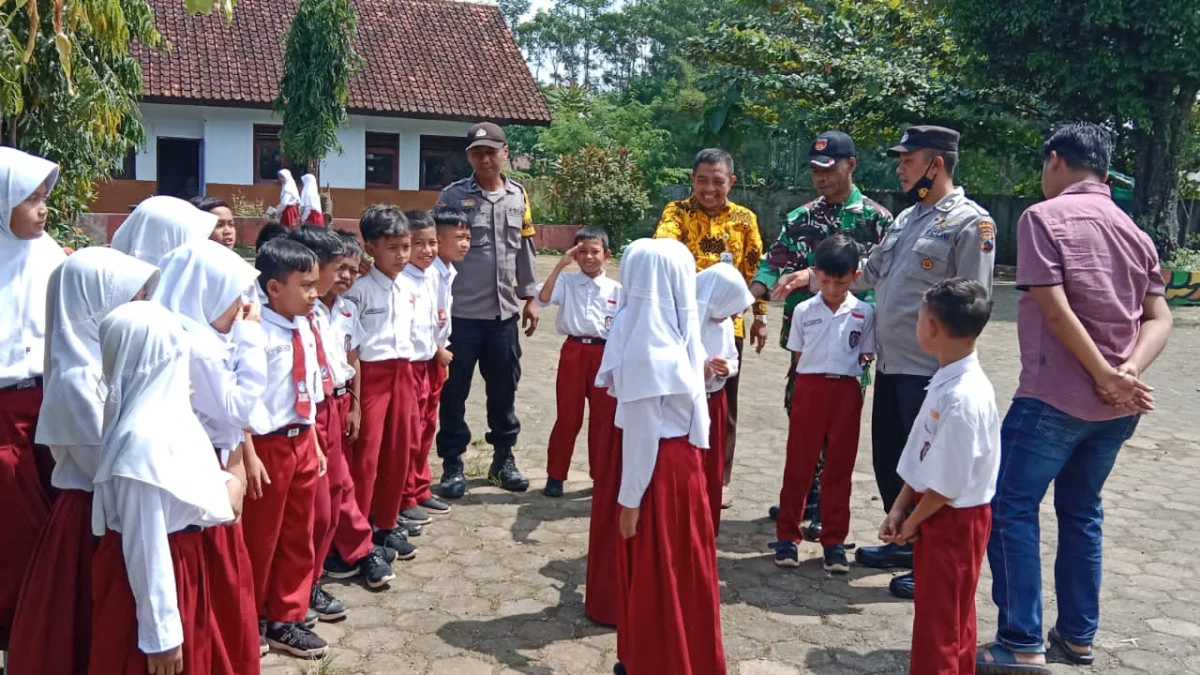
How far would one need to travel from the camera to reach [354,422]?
4316 millimetres

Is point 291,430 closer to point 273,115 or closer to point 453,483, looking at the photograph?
point 453,483

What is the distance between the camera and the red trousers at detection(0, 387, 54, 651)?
325 centimetres

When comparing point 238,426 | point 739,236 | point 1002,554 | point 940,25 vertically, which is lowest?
point 1002,554

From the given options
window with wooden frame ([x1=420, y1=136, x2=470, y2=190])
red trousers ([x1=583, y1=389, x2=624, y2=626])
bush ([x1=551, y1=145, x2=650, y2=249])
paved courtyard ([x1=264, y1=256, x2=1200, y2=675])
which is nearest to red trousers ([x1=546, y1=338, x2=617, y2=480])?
paved courtyard ([x1=264, y1=256, x2=1200, y2=675])

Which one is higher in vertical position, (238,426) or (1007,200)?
(1007,200)

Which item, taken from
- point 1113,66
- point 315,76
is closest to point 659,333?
point 1113,66

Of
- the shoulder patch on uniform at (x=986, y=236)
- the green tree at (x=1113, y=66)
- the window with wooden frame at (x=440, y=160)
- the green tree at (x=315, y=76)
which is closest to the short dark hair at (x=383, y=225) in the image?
the shoulder patch on uniform at (x=986, y=236)

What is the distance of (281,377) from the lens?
355 centimetres

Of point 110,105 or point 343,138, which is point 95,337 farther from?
point 343,138

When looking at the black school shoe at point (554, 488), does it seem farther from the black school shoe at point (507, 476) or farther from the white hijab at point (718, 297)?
the white hijab at point (718, 297)

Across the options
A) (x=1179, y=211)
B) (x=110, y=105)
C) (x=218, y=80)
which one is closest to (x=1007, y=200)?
(x=1179, y=211)

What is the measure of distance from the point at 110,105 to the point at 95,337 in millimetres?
7548

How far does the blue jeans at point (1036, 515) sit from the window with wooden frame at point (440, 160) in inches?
797

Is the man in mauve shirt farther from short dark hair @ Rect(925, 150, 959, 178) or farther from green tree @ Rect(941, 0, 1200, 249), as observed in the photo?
green tree @ Rect(941, 0, 1200, 249)
